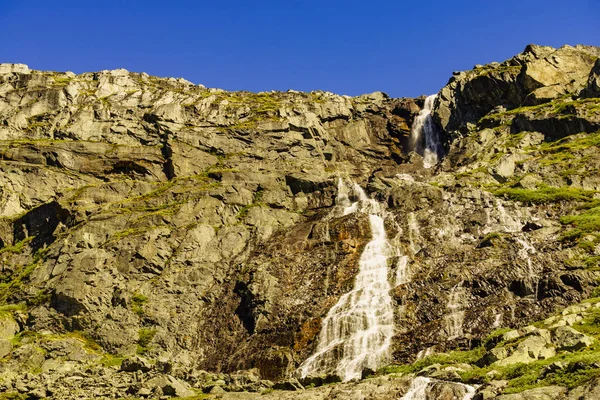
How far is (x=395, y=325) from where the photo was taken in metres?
45.6

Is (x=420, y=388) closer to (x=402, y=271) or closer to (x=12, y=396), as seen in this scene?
(x=402, y=271)

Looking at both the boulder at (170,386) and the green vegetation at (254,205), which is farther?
the green vegetation at (254,205)

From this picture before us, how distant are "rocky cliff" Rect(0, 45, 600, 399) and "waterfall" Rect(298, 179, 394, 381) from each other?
99 cm

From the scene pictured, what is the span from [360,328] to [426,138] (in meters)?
57.3

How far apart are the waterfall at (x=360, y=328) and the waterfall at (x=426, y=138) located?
40874 mm

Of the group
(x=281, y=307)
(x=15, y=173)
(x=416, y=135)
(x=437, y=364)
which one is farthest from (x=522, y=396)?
(x=416, y=135)

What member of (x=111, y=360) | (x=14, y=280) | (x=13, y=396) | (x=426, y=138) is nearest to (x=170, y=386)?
(x=13, y=396)

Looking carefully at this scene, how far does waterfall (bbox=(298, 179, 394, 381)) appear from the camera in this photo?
43.1 metres

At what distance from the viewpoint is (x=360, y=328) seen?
46.3 meters

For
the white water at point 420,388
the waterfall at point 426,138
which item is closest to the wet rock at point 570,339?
the white water at point 420,388

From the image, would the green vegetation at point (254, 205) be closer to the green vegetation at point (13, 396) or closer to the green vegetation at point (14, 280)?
the green vegetation at point (14, 280)

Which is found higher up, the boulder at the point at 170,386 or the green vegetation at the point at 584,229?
the green vegetation at the point at 584,229

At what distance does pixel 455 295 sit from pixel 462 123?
5103 centimetres

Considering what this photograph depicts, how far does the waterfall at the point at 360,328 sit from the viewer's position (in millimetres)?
43125
